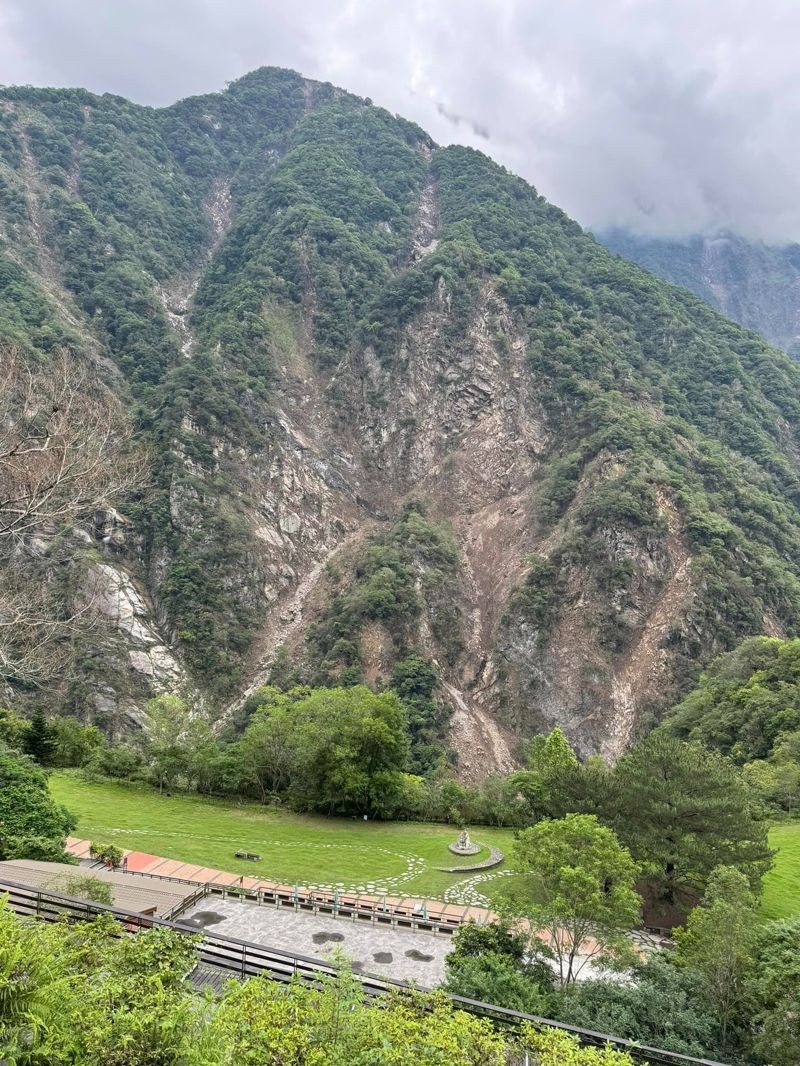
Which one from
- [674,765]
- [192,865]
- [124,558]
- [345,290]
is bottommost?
[192,865]

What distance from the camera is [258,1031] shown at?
20.6 ft

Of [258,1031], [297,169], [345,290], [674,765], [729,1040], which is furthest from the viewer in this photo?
[297,169]

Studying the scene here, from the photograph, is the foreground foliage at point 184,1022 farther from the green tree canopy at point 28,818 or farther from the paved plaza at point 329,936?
the green tree canopy at point 28,818

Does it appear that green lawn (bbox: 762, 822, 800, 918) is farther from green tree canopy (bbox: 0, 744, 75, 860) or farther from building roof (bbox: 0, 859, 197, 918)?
green tree canopy (bbox: 0, 744, 75, 860)

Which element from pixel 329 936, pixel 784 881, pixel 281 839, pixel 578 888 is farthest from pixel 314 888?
pixel 784 881

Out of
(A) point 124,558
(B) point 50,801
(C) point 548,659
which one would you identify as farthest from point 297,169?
(B) point 50,801

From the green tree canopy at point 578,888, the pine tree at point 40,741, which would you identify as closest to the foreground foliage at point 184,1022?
the green tree canopy at point 578,888

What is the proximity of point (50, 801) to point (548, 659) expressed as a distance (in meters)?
47.0

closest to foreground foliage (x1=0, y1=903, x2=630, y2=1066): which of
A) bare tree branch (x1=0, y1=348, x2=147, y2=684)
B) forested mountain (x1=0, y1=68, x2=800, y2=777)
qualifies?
bare tree branch (x1=0, y1=348, x2=147, y2=684)

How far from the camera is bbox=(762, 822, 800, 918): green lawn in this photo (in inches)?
731

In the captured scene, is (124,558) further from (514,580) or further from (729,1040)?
(729,1040)

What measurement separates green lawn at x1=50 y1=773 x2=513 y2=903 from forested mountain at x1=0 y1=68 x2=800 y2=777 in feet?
36.5

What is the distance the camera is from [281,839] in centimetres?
2520

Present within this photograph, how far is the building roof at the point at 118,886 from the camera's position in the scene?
13906 mm
